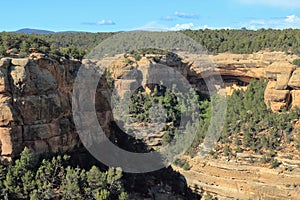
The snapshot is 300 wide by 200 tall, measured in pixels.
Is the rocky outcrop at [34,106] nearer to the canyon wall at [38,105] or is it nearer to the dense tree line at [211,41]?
the canyon wall at [38,105]

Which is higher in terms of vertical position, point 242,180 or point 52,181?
point 52,181

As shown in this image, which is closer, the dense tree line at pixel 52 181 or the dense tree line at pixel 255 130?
the dense tree line at pixel 52 181

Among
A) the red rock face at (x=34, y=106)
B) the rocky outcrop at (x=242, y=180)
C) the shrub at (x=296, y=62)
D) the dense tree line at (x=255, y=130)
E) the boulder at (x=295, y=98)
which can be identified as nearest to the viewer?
the red rock face at (x=34, y=106)

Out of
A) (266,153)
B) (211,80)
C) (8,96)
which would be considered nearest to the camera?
(8,96)

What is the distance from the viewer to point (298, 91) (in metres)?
41.6

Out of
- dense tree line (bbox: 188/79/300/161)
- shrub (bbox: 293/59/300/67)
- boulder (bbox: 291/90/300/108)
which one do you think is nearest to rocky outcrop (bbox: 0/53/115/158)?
dense tree line (bbox: 188/79/300/161)

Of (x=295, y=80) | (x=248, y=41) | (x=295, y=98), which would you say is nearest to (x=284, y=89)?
(x=295, y=98)

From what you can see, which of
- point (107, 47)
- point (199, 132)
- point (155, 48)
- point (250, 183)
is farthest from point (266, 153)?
point (107, 47)

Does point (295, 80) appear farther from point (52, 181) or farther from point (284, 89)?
point (52, 181)

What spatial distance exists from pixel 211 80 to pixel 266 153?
21140 mm

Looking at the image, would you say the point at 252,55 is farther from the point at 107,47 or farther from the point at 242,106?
the point at 107,47

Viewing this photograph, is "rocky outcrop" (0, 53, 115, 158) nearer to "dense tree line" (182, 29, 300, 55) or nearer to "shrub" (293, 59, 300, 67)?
"shrub" (293, 59, 300, 67)

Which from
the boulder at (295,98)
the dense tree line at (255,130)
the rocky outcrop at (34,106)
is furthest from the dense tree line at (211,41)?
the dense tree line at (255,130)

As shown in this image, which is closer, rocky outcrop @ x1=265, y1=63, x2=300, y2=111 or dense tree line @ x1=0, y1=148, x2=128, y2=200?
dense tree line @ x1=0, y1=148, x2=128, y2=200
